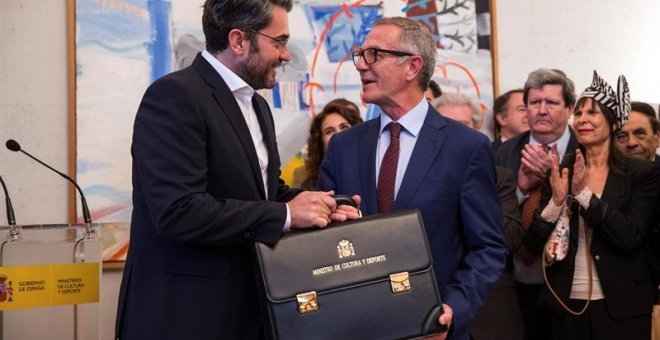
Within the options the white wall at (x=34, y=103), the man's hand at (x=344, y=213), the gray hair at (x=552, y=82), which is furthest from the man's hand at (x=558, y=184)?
the white wall at (x=34, y=103)

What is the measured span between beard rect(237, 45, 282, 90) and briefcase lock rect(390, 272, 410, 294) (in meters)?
0.65

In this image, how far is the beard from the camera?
2.22 m

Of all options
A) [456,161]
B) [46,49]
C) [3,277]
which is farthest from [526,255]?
[46,49]

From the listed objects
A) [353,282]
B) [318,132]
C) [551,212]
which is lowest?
[353,282]

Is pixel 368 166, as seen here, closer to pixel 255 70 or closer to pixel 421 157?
pixel 421 157

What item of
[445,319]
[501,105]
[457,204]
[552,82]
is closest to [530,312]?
[552,82]

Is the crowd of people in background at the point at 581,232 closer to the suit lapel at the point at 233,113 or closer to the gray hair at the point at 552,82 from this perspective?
the gray hair at the point at 552,82

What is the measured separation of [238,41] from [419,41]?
59 cm

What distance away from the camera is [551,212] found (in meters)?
3.63

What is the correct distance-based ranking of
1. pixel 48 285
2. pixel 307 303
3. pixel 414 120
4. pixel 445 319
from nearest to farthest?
pixel 307 303 < pixel 445 319 < pixel 414 120 < pixel 48 285

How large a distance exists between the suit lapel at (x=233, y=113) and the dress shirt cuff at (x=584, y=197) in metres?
1.88

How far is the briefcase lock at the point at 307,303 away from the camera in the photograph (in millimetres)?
1911

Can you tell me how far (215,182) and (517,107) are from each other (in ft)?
9.75

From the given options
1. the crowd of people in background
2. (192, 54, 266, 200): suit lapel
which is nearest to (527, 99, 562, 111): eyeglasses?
the crowd of people in background
